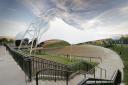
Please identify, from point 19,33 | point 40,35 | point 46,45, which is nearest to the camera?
point 40,35

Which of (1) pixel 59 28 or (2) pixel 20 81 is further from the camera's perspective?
(1) pixel 59 28

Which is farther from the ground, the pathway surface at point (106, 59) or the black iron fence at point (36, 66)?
the black iron fence at point (36, 66)

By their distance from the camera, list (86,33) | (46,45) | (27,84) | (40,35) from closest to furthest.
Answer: (27,84), (40,35), (86,33), (46,45)

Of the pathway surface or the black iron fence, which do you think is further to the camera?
the pathway surface

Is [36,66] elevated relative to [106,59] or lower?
elevated

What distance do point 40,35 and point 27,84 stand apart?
110 ft

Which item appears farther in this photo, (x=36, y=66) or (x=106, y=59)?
(x=106, y=59)

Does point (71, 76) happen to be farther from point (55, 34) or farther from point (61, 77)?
point (55, 34)

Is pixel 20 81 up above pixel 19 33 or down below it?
below

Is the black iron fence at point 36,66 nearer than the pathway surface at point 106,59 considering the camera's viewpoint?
Yes

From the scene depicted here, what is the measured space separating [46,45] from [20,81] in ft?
201

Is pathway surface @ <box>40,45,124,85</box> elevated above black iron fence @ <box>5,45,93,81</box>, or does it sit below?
below

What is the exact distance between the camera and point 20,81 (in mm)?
9414

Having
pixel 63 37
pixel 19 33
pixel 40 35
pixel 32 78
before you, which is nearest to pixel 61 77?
pixel 32 78
